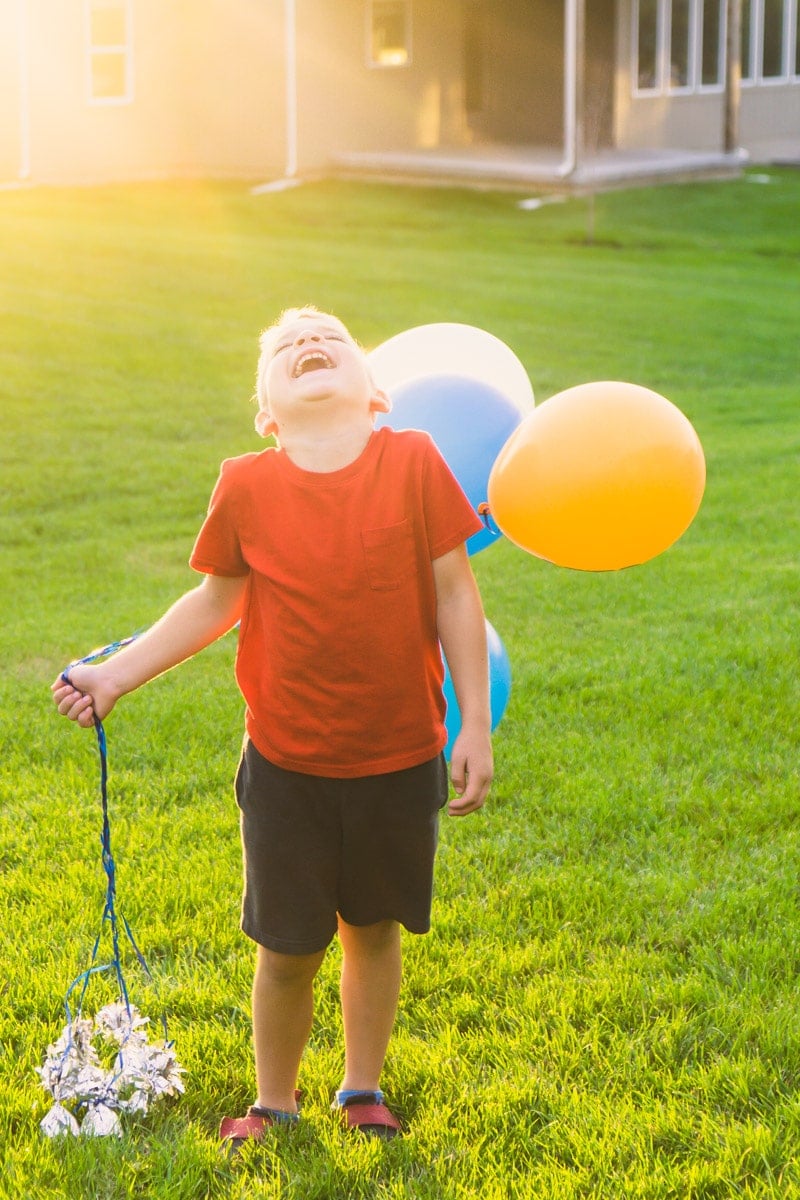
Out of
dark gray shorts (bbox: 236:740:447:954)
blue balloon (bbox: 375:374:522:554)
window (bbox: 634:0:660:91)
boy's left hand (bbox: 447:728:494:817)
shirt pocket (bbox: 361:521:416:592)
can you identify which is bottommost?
dark gray shorts (bbox: 236:740:447:954)

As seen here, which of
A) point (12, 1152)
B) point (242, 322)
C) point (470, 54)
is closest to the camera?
point (12, 1152)

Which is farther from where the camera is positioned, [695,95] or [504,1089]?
[695,95]

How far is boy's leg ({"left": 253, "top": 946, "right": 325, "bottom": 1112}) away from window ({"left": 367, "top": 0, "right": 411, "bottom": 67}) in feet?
73.8

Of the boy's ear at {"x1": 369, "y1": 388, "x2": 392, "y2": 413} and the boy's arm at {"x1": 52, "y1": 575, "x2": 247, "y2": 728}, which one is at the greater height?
the boy's ear at {"x1": 369, "y1": 388, "x2": 392, "y2": 413}

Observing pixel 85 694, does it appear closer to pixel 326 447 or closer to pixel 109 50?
pixel 326 447

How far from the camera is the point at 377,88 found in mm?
23172

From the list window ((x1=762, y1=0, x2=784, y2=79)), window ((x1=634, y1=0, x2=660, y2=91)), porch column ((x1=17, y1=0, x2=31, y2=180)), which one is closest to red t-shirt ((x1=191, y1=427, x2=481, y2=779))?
porch column ((x1=17, y1=0, x2=31, y2=180))

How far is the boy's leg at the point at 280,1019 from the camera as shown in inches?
101

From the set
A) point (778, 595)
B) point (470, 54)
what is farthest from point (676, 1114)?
point (470, 54)

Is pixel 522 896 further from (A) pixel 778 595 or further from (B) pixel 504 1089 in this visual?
(A) pixel 778 595

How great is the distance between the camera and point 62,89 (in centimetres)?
2097

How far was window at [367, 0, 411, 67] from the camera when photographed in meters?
23.0

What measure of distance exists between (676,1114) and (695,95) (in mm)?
24325

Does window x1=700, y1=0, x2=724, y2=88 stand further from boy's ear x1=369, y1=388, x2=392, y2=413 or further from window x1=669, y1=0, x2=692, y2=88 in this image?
boy's ear x1=369, y1=388, x2=392, y2=413
